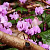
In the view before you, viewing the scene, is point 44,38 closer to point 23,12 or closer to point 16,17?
point 16,17

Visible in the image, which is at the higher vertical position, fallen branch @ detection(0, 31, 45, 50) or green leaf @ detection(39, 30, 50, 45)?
fallen branch @ detection(0, 31, 45, 50)

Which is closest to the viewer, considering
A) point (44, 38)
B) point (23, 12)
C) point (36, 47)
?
point (36, 47)

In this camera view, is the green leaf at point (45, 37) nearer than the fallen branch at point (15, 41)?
No

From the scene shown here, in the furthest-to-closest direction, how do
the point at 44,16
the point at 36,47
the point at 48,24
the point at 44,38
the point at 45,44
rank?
the point at 44,16
the point at 48,24
the point at 44,38
the point at 45,44
the point at 36,47

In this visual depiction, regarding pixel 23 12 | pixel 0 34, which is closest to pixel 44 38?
pixel 0 34

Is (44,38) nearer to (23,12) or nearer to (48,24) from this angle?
(48,24)

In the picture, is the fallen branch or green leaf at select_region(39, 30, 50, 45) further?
green leaf at select_region(39, 30, 50, 45)

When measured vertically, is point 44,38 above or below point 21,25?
below

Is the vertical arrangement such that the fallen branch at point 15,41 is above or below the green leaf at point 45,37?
above

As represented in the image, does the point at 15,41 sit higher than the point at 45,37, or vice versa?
the point at 15,41

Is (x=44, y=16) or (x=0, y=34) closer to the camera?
(x=0, y=34)

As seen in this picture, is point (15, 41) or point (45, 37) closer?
point (15, 41)
